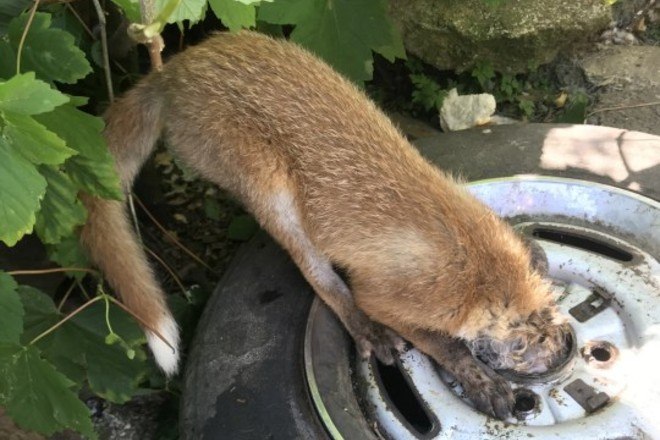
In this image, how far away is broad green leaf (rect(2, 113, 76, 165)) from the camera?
1672 mm

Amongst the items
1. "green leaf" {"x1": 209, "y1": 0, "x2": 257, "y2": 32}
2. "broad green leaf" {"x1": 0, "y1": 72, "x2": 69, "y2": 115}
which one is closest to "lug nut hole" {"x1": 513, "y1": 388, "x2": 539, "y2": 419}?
"green leaf" {"x1": 209, "y1": 0, "x2": 257, "y2": 32}

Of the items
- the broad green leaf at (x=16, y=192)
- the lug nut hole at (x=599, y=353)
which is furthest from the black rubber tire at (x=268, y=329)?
the broad green leaf at (x=16, y=192)

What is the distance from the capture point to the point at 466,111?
12.5ft

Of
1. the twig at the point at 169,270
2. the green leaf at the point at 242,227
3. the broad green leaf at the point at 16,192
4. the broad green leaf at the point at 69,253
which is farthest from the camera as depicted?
the green leaf at the point at 242,227

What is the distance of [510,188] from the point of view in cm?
277

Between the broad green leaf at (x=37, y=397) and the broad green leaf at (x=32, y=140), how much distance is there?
764mm

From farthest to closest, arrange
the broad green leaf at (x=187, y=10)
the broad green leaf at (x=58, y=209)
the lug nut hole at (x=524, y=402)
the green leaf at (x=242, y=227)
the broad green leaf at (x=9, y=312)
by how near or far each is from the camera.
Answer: the green leaf at (x=242, y=227) → the lug nut hole at (x=524, y=402) → the broad green leaf at (x=58, y=209) → the broad green leaf at (x=9, y=312) → the broad green leaf at (x=187, y=10)

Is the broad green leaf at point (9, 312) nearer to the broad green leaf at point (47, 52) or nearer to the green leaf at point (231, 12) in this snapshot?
the broad green leaf at point (47, 52)

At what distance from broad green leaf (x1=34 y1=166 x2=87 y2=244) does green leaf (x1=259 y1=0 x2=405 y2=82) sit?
3.65 ft

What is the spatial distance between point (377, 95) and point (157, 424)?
85.8 inches

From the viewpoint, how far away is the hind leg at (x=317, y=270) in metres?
2.55

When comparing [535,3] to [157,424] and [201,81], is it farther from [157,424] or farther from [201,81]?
[157,424]

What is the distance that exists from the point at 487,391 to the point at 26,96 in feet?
5.20

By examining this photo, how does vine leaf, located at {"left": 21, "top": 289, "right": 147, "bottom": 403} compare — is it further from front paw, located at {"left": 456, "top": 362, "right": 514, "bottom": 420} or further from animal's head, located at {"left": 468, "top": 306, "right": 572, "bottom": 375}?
animal's head, located at {"left": 468, "top": 306, "right": 572, "bottom": 375}
